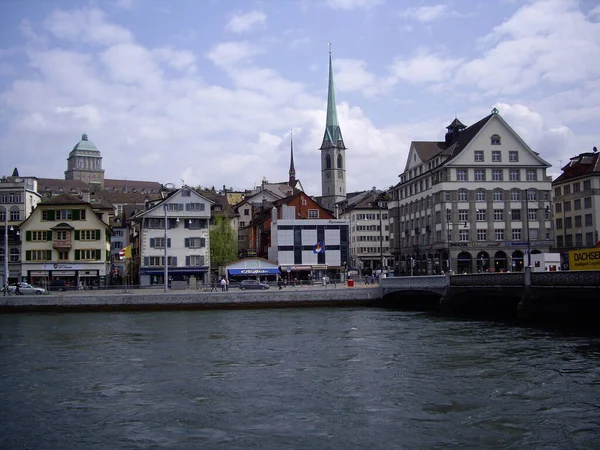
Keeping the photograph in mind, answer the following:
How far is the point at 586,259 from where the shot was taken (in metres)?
44.8

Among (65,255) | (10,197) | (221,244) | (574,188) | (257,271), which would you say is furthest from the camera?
(574,188)

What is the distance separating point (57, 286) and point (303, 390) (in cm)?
5970

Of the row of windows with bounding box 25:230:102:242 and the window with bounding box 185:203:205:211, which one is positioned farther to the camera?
the window with bounding box 185:203:205:211

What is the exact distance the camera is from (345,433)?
61.8ft

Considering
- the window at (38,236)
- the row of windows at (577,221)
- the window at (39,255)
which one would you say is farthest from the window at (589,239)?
the window at (38,236)

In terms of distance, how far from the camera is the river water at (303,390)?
1869 centimetres

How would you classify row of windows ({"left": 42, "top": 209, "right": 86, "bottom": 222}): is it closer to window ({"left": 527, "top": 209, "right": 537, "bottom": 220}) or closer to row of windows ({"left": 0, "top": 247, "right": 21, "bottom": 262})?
row of windows ({"left": 0, "top": 247, "right": 21, "bottom": 262})

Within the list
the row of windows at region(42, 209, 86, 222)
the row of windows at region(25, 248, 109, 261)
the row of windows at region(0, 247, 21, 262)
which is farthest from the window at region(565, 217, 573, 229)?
the row of windows at region(0, 247, 21, 262)

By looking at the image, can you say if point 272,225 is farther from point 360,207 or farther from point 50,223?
point 360,207

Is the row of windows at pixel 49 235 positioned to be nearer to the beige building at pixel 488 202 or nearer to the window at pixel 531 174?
the beige building at pixel 488 202

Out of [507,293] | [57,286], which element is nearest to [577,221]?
[507,293]

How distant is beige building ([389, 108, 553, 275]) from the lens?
93.0m

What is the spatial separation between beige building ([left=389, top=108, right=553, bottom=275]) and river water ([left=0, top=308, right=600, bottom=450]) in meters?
49.5

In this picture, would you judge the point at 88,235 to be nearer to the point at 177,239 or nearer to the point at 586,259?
the point at 177,239
